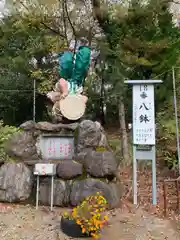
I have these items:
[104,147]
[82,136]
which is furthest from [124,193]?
[82,136]

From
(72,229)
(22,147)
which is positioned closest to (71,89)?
(22,147)

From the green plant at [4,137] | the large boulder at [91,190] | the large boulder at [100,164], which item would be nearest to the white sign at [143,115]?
the large boulder at [100,164]

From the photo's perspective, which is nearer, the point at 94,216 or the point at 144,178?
the point at 94,216

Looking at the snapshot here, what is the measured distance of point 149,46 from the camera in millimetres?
7340

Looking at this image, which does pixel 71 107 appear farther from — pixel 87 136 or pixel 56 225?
pixel 56 225

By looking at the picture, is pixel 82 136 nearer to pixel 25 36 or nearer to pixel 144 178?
pixel 144 178

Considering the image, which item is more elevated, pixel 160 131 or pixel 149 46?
pixel 149 46

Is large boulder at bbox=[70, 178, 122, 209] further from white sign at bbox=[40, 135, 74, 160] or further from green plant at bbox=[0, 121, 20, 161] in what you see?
green plant at bbox=[0, 121, 20, 161]

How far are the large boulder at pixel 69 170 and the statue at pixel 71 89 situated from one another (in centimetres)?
108

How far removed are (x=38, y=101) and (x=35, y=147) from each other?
23.9 feet

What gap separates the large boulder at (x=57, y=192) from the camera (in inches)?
195

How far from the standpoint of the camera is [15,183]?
5031 mm

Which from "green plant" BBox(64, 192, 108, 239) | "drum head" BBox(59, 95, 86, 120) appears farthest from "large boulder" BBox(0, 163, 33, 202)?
"green plant" BBox(64, 192, 108, 239)

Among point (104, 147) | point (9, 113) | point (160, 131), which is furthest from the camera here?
point (9, 113)
